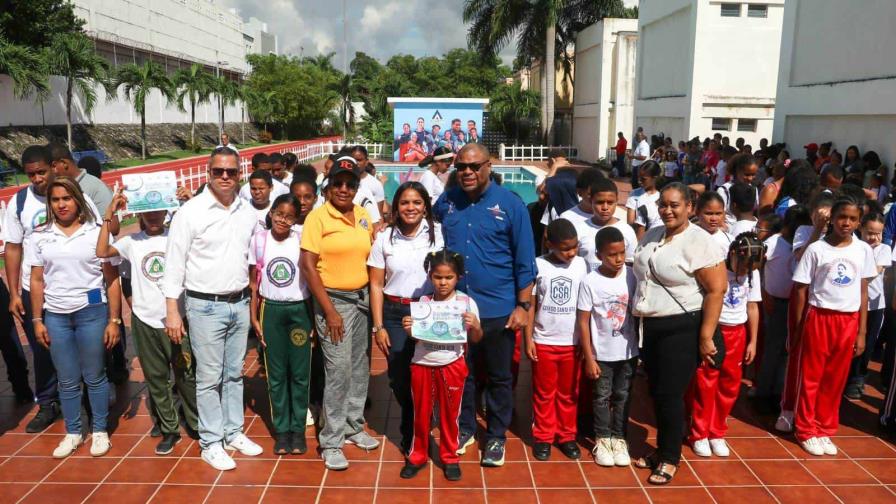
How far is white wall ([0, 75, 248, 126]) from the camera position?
Answer: 22.0 meters

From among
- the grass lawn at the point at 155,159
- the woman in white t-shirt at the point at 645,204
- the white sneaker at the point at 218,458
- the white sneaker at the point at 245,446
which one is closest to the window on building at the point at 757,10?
the woman in white t-shirt at the point at 645,204

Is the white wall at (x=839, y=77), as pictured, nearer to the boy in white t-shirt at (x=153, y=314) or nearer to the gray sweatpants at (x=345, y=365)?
the gray sweatpants at (x=345, y=365)

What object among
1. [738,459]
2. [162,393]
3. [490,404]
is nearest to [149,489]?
[162,393]

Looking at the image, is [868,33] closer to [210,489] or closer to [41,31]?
[210,489]

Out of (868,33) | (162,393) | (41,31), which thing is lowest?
(162,393)

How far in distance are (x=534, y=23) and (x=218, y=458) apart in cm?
2480

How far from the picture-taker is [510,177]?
922 inches

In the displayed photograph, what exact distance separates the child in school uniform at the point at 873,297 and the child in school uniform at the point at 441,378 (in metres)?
2.78

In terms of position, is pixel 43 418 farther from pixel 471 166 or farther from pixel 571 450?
pixel 571 450

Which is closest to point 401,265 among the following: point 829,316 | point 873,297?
point 829,316

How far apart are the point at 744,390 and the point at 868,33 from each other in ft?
25.4

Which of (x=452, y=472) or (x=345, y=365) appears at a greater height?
(x=345, y=365)

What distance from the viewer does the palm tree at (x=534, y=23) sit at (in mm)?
25281

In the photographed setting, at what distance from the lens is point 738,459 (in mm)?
3912
